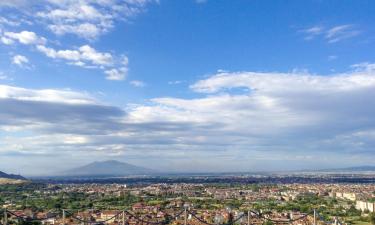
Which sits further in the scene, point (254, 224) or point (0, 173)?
point (0, 173)

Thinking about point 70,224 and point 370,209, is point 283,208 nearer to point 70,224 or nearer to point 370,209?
point 370,209

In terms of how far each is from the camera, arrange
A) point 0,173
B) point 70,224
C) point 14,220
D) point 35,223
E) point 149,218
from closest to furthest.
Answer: point 70,224 < point 35,223 < point 14,220 < point 149,218 < point 0,173

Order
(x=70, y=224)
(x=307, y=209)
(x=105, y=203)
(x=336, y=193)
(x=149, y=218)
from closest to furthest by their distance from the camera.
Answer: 1. (x=70, y=224)
2. (x=149, y=218)
3. (x=307, y=209)
4. (x=105, y=203)
5. (x=336, y=193)

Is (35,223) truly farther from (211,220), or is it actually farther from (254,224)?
(254,224)

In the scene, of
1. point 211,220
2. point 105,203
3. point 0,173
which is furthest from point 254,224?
point 0,173

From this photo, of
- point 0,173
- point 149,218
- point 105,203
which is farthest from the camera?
point 0,173

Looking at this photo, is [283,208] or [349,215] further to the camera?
[283,208]

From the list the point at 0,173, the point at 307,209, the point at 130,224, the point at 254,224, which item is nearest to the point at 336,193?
the point at 307,209

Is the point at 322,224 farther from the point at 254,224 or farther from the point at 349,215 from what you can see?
the point at 349,215

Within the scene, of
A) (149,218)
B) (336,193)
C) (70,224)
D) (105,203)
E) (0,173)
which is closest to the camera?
(70,224)
